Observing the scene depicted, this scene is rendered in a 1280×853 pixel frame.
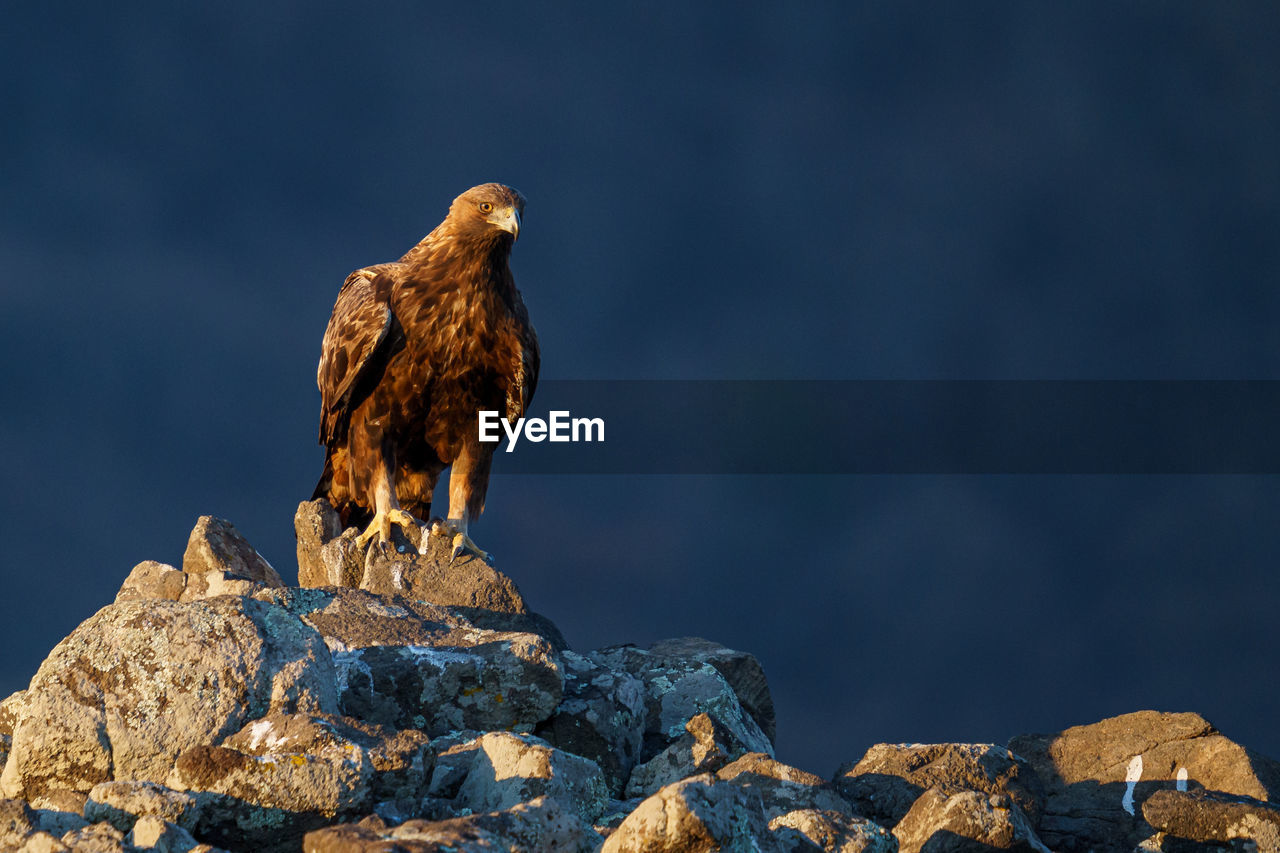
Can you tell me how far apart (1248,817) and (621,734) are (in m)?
3.27

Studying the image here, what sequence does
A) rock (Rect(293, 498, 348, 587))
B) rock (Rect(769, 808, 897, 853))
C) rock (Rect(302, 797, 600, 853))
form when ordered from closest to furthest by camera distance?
1. rock (Rect(302, 797, 600, 853))
2. rock (Rect(769, 808, 897, 853))
3. rock (Rect(293, 498, 348, 587))

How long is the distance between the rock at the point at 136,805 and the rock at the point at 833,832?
2353 millimetres

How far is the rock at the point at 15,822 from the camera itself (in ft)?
15.9

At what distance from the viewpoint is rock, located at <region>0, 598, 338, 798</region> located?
5.73 metres

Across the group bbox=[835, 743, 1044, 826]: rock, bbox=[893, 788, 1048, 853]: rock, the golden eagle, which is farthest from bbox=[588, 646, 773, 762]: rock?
the golden eagle

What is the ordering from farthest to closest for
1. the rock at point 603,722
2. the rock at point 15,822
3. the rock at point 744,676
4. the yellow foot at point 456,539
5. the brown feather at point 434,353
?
1. the brown feather at point 434,353
2. the yellow foot at point 456,539
3. the rock at point 744,676
4. the rock at point 603,722
5. the rock at point 15,822

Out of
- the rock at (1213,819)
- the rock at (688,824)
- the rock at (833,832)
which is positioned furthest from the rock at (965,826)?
the rock at (688,824)

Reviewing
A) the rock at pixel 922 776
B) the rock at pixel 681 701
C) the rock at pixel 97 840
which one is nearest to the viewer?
the rock at pixel 97 840

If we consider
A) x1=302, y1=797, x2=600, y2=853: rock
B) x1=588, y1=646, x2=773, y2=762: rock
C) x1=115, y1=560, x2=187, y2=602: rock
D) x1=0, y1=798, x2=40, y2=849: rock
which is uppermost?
x1=115, y1=560, x2=187, y2=602: rock

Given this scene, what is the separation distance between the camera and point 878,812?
22.2ft

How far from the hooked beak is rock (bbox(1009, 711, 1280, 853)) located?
5592 mm

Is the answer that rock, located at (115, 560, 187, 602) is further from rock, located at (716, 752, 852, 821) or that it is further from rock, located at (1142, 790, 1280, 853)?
rock, located at (1142, 790, 1280, 853)

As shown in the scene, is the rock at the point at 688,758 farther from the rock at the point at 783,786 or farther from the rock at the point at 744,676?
the rock at the point at 744,676

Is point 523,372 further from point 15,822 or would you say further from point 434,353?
point 15,822
